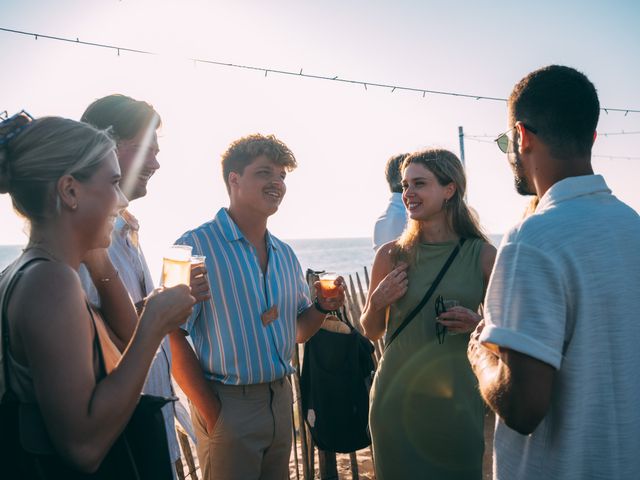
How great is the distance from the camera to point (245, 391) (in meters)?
2.78

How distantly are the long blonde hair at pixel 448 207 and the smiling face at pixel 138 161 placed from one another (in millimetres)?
1637

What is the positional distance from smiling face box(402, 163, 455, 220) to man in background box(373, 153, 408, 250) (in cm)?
125

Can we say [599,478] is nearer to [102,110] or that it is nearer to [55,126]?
[55,126]

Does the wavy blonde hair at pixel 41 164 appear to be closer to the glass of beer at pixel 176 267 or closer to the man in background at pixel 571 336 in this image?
the glass of beer at pixel 176 267

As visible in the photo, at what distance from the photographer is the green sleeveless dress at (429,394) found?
2.62 metres

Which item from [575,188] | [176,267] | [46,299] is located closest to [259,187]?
[176,267]

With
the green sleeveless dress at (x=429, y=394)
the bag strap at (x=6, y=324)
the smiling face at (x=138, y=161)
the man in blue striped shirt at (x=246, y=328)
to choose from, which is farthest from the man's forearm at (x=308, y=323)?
the bag strap at (x=6, y=324)

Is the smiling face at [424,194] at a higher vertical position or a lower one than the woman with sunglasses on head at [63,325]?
higher

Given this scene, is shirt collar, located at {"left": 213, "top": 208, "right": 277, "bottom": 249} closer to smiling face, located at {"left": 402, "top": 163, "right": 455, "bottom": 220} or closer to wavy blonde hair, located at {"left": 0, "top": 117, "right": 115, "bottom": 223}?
smiling face, located at {"left": 402, "top": 163, "right": 455, "bottom": 220}

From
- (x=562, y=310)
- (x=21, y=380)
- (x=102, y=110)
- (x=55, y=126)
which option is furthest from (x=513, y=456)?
(x=102, y=110)

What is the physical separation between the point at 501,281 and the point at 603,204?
16.7 inches

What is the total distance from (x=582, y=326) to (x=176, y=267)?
1.54 meters

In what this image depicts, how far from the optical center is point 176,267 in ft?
6.54

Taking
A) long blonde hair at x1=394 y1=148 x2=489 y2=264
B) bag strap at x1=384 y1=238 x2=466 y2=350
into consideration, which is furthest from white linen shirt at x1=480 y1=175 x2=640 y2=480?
long blonde hair at x1=394 y1=148 x2=489 y2=264
